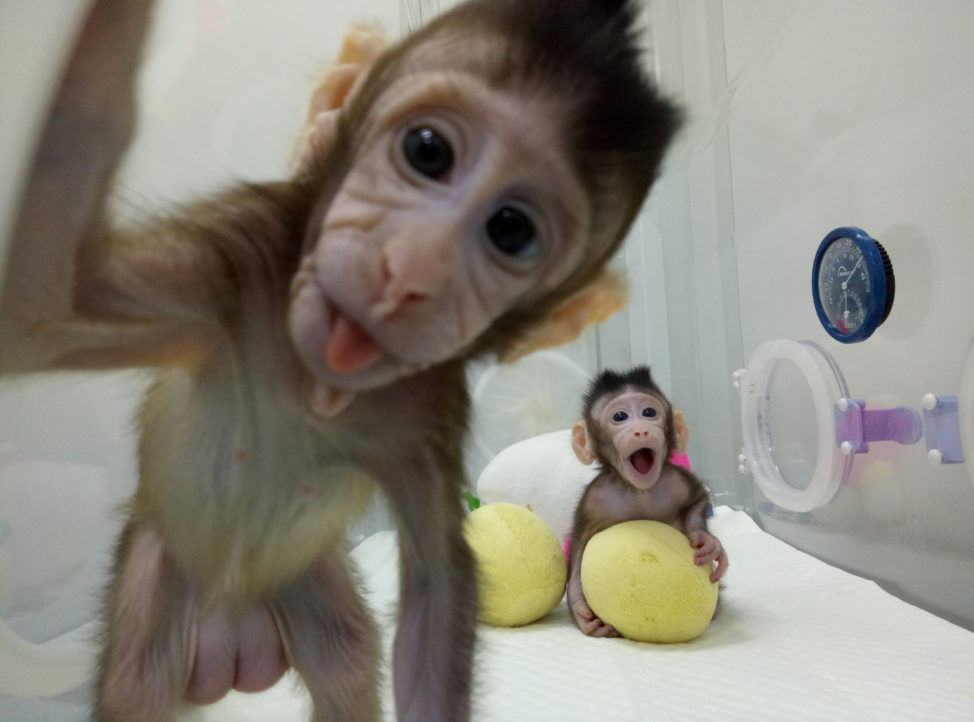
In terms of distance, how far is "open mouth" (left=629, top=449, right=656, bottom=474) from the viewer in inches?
84.0

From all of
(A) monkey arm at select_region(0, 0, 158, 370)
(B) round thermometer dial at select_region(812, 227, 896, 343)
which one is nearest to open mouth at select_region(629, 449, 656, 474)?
(B) round thermometer dial at select_region(812, 227, 896, 343)

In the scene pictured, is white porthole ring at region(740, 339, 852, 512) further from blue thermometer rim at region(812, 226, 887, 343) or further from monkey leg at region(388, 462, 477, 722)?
monkey leg at region(388, 462, 477, 722)

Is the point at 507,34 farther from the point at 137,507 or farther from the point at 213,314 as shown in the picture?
the point at 137,507

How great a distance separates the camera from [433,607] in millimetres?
872

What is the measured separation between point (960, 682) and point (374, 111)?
1.49 m

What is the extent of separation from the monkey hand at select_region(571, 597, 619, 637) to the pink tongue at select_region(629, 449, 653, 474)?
0.41m

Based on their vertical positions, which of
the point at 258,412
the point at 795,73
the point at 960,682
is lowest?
the point at 960,682

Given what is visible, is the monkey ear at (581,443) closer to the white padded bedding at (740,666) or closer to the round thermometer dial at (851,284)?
the white padded bedding at (740,666)

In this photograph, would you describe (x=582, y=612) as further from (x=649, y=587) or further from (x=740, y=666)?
(x=740, y=666)

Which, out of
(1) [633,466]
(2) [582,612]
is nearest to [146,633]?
(2) [582,612]

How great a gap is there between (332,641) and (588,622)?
1.07 meters

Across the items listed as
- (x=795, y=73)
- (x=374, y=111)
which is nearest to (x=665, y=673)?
(x=374, y=111)

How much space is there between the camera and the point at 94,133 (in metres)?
0.42

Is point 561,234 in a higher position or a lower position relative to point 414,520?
higher
